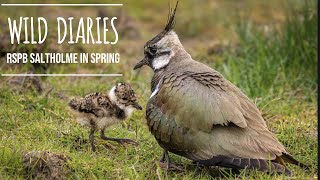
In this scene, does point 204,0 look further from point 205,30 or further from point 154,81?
point 154,81

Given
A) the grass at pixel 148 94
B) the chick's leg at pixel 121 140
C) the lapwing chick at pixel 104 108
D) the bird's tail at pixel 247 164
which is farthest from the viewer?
the chick's leg at pixel 121 140

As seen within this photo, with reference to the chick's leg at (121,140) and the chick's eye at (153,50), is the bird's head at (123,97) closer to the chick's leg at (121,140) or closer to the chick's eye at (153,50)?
the chick's leg at (121,140)

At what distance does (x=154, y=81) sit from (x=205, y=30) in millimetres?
5432

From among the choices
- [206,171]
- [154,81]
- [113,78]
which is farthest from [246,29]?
[206,171]

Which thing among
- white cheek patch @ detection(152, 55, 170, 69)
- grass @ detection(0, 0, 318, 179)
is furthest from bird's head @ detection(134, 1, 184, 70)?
grass @ detection(0, 0, 318, 179)

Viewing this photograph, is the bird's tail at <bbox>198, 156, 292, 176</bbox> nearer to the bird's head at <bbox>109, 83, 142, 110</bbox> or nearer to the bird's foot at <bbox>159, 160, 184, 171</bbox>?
the bird's foot at <bbox>159, 160, 184, 171</bbox>

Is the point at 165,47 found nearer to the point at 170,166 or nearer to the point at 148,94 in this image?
the point at 170,166

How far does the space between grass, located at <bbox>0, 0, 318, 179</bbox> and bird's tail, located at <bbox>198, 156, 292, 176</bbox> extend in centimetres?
6

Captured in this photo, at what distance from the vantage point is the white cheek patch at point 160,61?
701 cm

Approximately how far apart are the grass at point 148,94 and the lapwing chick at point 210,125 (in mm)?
171

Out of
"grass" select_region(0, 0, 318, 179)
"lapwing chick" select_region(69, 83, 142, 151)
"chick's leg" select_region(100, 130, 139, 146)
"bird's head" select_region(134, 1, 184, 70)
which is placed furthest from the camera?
"bird's head" select_region(134, 1, 184, 70)

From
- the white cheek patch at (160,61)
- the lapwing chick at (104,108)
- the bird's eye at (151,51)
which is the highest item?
the bird's eye at (151,51)

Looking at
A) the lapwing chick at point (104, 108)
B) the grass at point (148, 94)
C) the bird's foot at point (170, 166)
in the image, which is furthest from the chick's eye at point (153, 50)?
the bird's foot at point (170, 166)

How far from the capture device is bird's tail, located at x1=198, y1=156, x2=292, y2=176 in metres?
5.92
